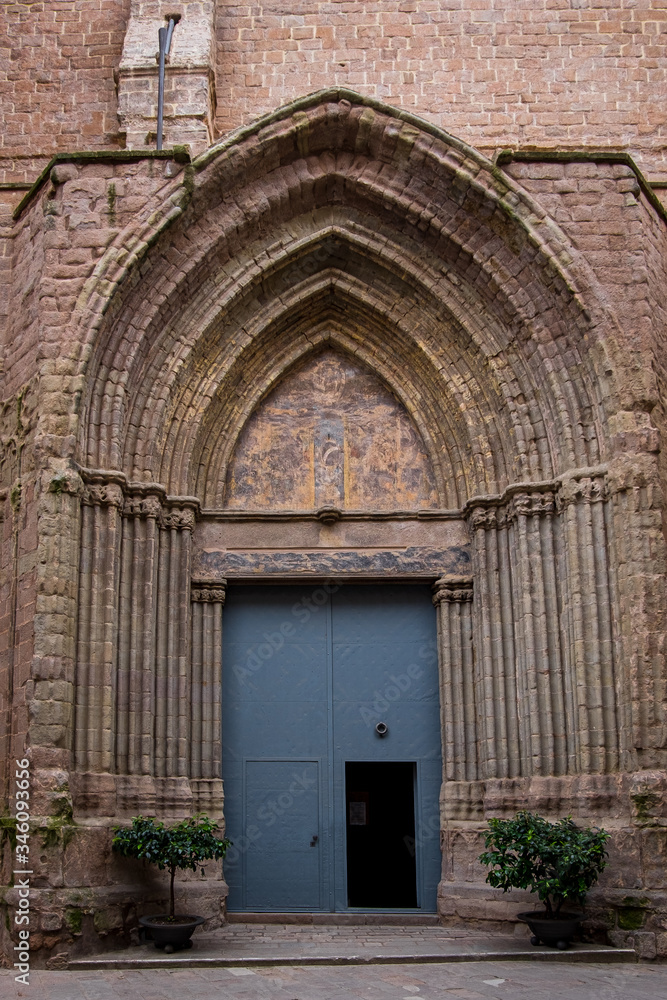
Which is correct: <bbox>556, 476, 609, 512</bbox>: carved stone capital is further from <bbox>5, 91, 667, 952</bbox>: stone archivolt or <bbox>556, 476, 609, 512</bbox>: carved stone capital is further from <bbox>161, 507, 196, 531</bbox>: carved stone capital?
<bbox>161, 507, 196, 531</bbox>: carved stone capital

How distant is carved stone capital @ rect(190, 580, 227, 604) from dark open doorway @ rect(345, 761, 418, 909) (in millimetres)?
1900

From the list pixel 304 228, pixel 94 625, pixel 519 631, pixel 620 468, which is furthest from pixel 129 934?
pixel 304 228

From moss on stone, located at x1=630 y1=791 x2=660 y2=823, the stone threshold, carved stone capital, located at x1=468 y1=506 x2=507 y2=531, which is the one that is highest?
carved stone capital, located at x1=468 y1=506 x2=507 y2=531

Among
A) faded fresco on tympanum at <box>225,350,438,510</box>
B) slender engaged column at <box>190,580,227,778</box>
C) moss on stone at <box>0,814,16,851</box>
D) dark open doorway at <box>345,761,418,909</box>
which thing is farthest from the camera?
faded fresco on tympanum at <box>225,350,438,510</box>

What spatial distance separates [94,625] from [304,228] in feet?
14.0

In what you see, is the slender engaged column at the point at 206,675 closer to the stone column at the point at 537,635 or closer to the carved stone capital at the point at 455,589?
the carved stone capital at the point at 455,589

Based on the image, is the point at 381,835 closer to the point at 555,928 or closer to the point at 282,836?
the point at 282,836

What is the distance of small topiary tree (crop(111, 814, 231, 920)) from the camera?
25.6 ft

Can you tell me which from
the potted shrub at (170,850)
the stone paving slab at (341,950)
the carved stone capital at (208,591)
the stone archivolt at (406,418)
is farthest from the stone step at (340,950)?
the carved stone capital at (208,591)

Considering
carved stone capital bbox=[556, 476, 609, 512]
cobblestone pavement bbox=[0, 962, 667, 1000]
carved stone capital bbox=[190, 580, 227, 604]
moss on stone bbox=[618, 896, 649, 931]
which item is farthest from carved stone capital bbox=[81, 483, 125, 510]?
moss on stone bbox=[618, 896, 649, 931]

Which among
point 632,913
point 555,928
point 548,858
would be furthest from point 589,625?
point 555,928

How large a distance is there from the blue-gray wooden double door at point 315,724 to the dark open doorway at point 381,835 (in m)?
0.09

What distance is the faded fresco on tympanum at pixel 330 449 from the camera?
1020cm

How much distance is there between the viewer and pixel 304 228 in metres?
10.2
